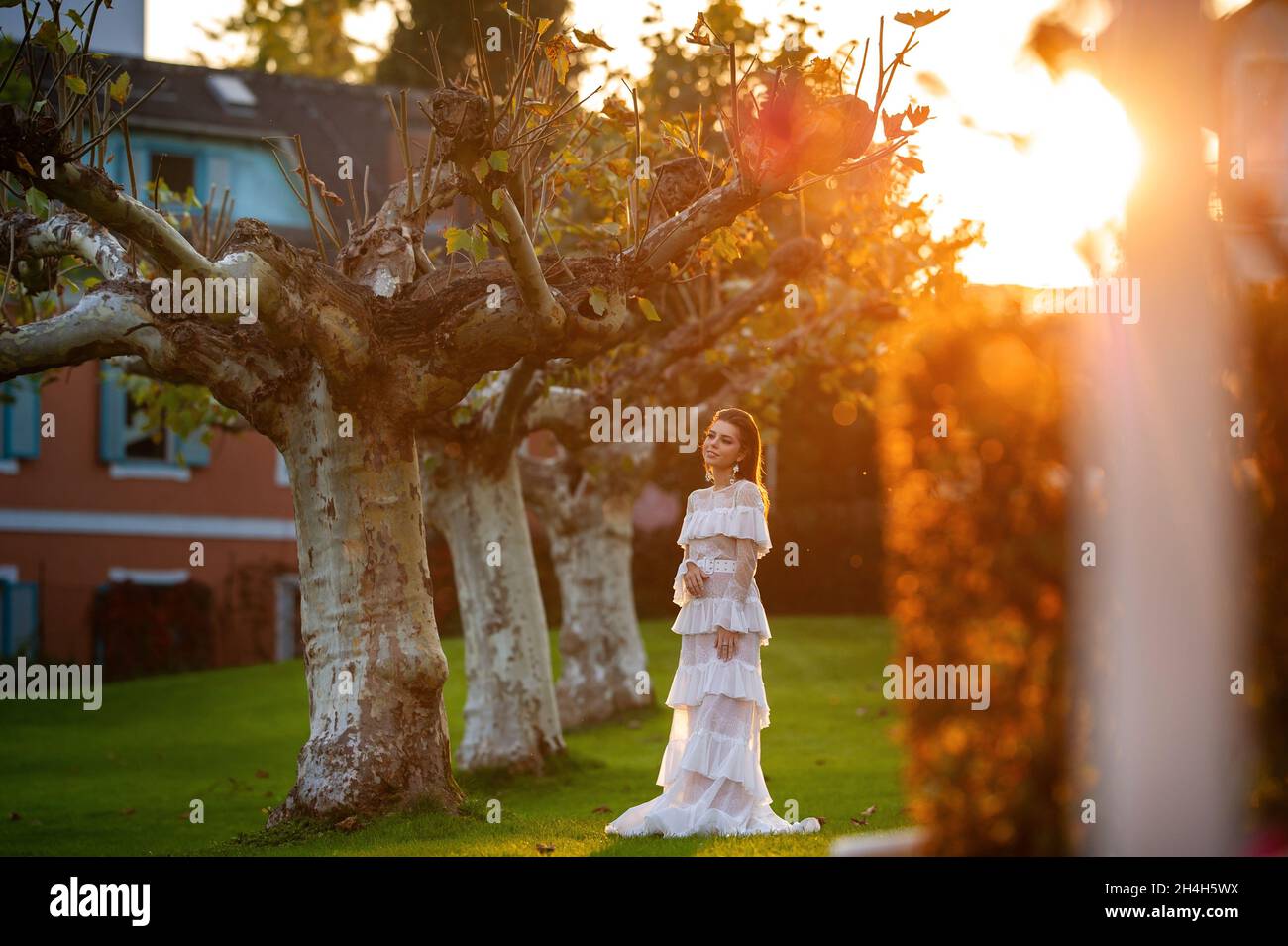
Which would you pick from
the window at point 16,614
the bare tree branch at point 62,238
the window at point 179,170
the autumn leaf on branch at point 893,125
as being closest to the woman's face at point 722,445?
the autumn leaf on branch at point 893,125

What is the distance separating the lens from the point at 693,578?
929 cm

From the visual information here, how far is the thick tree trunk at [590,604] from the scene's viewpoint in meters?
20.1

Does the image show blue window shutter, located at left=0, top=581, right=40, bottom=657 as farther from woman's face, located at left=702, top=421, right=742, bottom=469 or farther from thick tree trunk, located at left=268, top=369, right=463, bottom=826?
woman's face, located at left=702, top=421, right=742, bottom=469

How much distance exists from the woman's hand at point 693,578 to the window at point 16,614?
65.2 feet

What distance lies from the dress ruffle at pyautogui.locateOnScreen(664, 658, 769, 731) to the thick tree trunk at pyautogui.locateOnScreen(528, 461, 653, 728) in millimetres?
10552

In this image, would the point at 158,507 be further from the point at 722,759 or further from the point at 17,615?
the point at 722,759

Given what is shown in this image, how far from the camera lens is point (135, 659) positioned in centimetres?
2659

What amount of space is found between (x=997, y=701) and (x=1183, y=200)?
199 centimetres

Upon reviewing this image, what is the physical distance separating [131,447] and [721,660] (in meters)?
21.1

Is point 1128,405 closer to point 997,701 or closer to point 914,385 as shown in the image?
point 914,385

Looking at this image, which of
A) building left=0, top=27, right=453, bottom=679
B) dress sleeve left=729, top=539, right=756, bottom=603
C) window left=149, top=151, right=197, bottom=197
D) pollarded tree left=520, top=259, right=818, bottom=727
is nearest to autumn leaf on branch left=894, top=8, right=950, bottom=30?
dress sleeve left=729, top=539, right=756, bottom=603

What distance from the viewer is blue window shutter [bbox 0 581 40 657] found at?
26.2 meters
